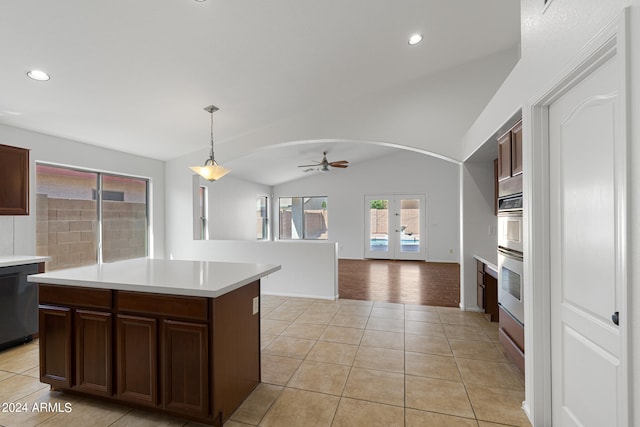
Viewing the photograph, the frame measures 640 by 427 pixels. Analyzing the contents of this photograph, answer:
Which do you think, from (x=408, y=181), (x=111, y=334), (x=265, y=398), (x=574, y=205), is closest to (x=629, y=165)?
(x=574, y=205)

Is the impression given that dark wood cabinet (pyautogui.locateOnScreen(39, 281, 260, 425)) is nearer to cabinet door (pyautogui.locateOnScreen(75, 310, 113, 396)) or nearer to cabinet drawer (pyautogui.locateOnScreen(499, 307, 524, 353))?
cabinet door (pyautogui.locateOnScreen(75, 310, 113, 396))

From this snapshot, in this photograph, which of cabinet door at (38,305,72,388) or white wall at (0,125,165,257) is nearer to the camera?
cabinet door at (38,305,72,388)

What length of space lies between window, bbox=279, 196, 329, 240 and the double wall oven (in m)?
7.14

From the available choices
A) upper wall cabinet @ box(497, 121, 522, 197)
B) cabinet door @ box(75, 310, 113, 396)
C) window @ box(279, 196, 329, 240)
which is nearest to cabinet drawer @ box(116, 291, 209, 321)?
cabinet door @ box(75, 310, 113, 396)

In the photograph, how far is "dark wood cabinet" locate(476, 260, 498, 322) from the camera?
3633 millimetres

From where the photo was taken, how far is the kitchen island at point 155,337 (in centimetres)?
178

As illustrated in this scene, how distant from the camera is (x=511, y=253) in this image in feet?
7.79

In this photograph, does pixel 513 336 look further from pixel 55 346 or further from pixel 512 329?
pixel 55 346

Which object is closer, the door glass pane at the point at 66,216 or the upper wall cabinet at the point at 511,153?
the upper wall cabinet at the point at 511,153

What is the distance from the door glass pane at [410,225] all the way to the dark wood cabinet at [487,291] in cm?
485

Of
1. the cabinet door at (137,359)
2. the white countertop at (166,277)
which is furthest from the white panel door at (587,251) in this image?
the cabinet door at (137,359)

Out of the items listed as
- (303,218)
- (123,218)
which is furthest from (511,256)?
(303,218)

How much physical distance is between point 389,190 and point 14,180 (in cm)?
780

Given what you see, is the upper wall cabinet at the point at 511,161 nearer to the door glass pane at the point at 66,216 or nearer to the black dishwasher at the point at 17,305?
the black dishwasher at the point at 17,305
